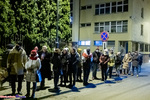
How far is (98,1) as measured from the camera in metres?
30.5

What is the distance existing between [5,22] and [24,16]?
87.8 inches

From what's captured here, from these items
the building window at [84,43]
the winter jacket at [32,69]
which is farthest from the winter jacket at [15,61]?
the building window at [84,43]

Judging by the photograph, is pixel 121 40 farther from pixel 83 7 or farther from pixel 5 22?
pixel 5 22

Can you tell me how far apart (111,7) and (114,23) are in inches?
97.8

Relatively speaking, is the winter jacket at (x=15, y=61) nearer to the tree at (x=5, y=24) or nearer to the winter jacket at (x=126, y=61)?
the tree at (x=5, y=24)

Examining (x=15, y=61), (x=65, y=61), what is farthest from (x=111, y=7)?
(x=15, y=61)

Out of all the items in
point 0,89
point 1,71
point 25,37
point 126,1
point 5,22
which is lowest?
point 0,89

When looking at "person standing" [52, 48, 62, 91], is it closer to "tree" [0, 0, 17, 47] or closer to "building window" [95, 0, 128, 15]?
"tree" [0, 0, 17, 47]

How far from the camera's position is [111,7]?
2922 centimetres

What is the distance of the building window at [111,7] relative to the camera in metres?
27.9

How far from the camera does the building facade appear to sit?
27.3 m

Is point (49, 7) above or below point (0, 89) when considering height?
above

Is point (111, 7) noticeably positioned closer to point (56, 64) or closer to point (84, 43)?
point (84, 43)

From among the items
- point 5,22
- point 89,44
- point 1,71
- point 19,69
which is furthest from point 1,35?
point 89,44
